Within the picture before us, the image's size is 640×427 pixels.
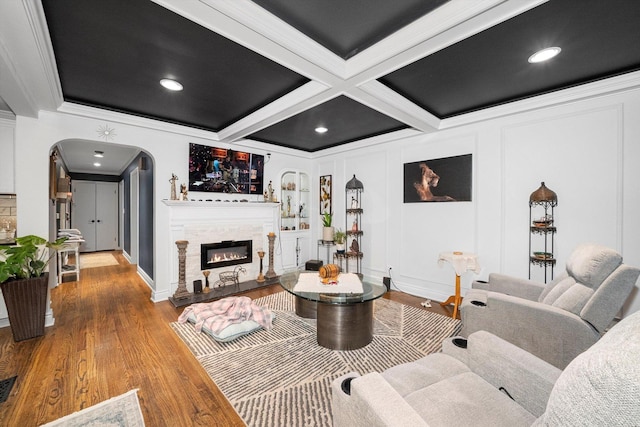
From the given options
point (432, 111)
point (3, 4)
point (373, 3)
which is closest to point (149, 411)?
point (3, 4)

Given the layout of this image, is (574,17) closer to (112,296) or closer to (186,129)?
(186,129)

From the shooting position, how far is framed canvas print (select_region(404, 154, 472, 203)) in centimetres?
374

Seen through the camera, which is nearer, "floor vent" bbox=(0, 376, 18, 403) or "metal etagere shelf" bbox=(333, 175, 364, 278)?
"floor vent" bbox=(0, 376, 18, 403)

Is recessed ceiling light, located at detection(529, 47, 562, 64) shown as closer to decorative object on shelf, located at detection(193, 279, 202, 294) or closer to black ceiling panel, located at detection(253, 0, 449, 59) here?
black ceiling panel, located at detection(253, 0, 449, 59)

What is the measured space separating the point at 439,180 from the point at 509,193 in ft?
2.91

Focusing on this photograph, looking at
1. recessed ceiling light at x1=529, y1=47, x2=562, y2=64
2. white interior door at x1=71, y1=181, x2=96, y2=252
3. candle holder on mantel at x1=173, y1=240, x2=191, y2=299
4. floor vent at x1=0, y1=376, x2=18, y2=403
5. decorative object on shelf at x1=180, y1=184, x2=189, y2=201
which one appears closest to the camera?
floor vent at x1=0, y1=376, x2=18, y2=403

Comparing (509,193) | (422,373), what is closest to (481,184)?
(509,193)

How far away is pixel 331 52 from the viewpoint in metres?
2.16

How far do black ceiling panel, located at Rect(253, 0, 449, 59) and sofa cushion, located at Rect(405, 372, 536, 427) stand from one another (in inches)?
83.2

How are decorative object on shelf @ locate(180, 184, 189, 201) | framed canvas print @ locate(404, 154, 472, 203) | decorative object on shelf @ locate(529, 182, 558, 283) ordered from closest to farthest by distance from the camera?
decorative object on shelf @ locate(529, 182, 558, 283) < framed canvas print @ locate(404, 154, 472, 203) < decorative object on shelf @ locate(180, 184, 189, 201)

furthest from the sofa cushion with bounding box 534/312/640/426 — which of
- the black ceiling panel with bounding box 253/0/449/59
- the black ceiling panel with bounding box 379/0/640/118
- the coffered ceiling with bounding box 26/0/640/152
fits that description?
the black ceiling panel with bounding box 379/0/640/118

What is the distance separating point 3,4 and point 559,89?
4.41m

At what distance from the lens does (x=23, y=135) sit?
9.72 ft

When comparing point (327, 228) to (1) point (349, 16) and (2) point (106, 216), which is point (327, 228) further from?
(2) point (106, 216)
